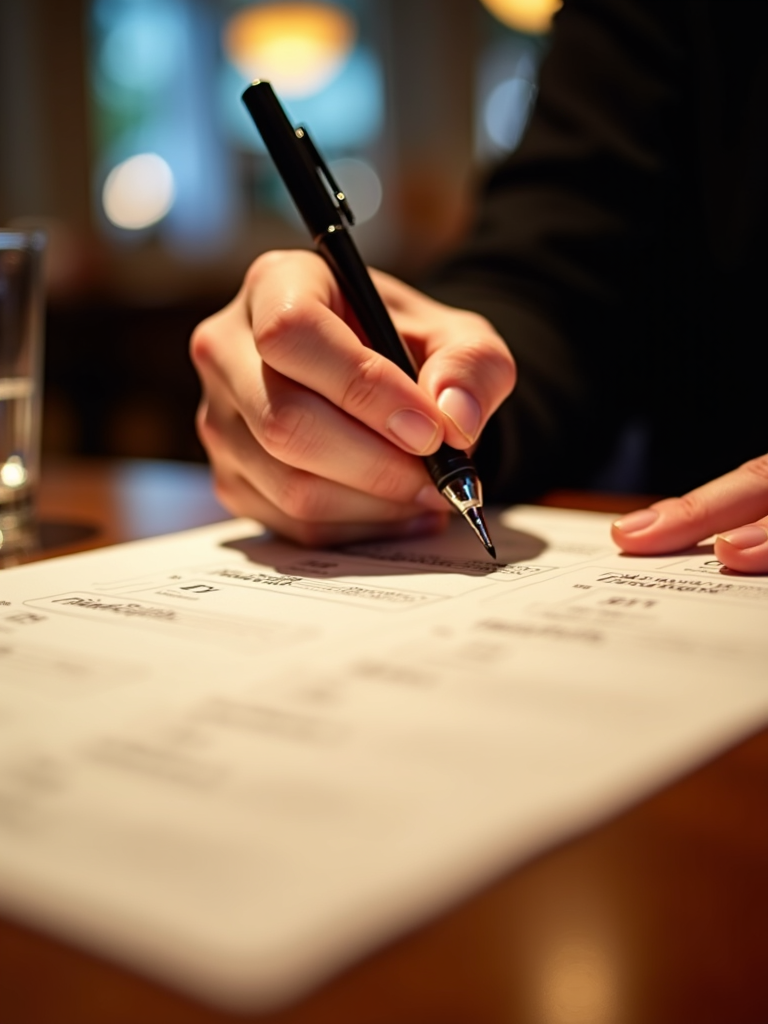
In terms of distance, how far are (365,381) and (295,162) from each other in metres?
0.14

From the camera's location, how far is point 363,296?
509 millimetres

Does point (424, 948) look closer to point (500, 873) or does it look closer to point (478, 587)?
point (500, 873)

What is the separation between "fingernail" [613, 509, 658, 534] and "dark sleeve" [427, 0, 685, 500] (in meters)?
0.27

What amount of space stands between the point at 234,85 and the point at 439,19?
3.22 feet

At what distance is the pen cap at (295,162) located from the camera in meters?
0.52

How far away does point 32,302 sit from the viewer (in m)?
0.62

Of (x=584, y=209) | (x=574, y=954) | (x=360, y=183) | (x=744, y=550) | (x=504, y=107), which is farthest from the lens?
(x=360, y=183)

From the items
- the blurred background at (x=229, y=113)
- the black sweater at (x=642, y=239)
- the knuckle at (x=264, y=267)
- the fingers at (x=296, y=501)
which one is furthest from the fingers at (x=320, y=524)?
the blurred background at (x=229, y=113)

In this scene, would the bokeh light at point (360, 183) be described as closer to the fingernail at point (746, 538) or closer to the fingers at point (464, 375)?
the fingers at point (464, 375)

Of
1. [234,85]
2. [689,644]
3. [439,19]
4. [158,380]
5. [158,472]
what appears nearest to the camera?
[689,644]

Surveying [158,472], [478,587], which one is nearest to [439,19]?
[158,472]

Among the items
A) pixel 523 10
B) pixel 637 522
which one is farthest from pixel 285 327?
pixel 523 10

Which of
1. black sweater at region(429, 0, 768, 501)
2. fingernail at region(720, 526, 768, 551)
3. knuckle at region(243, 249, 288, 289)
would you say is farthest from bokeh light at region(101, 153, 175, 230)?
fingernail at region(720, 526, 768, 551)

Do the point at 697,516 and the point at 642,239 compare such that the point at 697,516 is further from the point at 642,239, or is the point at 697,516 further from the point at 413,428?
the point at 642,239
